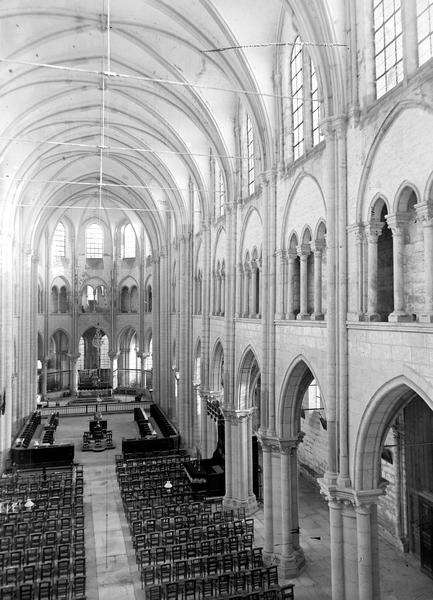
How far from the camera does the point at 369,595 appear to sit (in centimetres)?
1260

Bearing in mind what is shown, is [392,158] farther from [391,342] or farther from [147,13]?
[147,13]

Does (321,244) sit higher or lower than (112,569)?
higher

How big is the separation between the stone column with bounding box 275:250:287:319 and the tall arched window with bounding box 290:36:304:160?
343 cm

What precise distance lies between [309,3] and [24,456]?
90.9 feet

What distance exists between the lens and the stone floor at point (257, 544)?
16.2 m

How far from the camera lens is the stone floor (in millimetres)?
16156

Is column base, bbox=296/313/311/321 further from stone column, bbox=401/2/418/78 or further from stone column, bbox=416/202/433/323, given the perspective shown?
stone column, bbox=401/2/418/78

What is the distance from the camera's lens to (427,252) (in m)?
10.7

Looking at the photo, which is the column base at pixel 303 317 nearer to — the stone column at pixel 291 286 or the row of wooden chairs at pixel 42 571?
the stone column at pixel 291 286

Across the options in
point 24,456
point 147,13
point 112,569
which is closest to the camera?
point 112,569

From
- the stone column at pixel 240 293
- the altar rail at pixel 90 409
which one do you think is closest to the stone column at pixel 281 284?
the stone column at pixel 240 293

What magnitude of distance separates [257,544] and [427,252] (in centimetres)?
1380

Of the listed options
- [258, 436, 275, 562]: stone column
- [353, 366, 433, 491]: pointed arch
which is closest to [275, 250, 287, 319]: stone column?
[258, 436, 275, 562]: stone column

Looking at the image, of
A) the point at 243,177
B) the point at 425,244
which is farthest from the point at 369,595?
the point at 243,177
